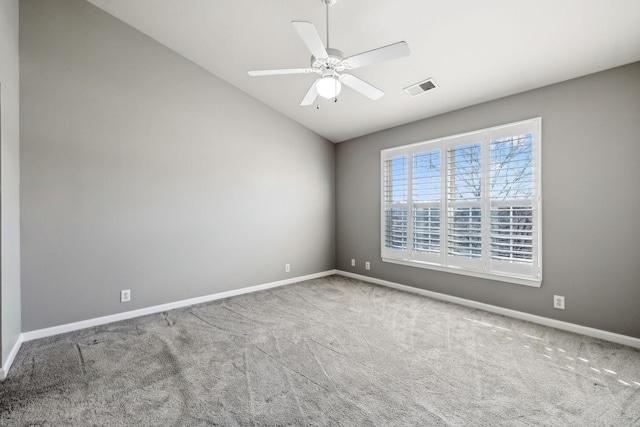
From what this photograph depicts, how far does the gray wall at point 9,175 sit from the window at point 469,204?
4.23 m

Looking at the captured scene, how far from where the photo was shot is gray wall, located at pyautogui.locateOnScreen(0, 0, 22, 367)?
2.18 meters

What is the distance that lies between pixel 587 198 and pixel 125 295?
4.92 meters

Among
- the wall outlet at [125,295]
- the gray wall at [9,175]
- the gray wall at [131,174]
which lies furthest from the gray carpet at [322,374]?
the gray wall at [131,174]

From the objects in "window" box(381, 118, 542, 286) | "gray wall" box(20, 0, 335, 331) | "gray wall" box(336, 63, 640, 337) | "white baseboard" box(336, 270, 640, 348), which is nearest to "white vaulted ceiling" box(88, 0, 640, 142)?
"gray wall" box(336, 63, 640, 337)

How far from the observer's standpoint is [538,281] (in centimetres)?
309

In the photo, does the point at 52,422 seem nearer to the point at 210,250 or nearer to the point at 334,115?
the point at 210,250

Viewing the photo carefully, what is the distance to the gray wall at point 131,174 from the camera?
110 inches

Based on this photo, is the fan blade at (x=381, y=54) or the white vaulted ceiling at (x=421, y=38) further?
the white vaulted ceiling at (x=421, y=38)

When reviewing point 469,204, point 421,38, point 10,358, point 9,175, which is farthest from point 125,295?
point 469,204

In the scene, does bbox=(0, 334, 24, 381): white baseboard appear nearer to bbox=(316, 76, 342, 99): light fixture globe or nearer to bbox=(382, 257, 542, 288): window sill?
bbox=(316, 76, 342, 99): light fixture globe

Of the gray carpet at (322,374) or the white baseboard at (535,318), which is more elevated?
the white baseboard at (535,318)

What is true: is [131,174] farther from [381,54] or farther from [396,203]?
[396,203]

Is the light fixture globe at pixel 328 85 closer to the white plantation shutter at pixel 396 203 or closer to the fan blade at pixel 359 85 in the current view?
the fan blade at pixel 359 85

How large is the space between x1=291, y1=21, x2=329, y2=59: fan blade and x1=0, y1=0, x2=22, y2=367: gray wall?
2.28 m
